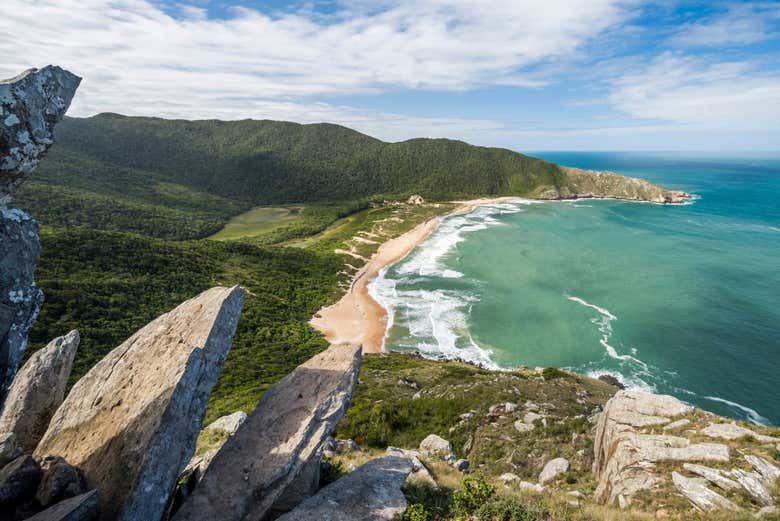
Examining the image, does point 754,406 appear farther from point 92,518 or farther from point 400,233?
point 400,233

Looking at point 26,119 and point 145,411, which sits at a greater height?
point 26,119

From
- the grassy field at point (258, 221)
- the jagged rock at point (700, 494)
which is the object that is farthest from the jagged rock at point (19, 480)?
the grassy field at point (258, 221)

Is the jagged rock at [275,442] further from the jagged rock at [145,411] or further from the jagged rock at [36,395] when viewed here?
the jagged rock at [36,395]

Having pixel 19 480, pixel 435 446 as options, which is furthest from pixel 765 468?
pixel 19 480

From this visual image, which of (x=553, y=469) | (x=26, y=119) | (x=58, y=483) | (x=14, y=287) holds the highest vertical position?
(x=26, y=119)

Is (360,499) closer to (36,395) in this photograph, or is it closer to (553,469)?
(36,395)
